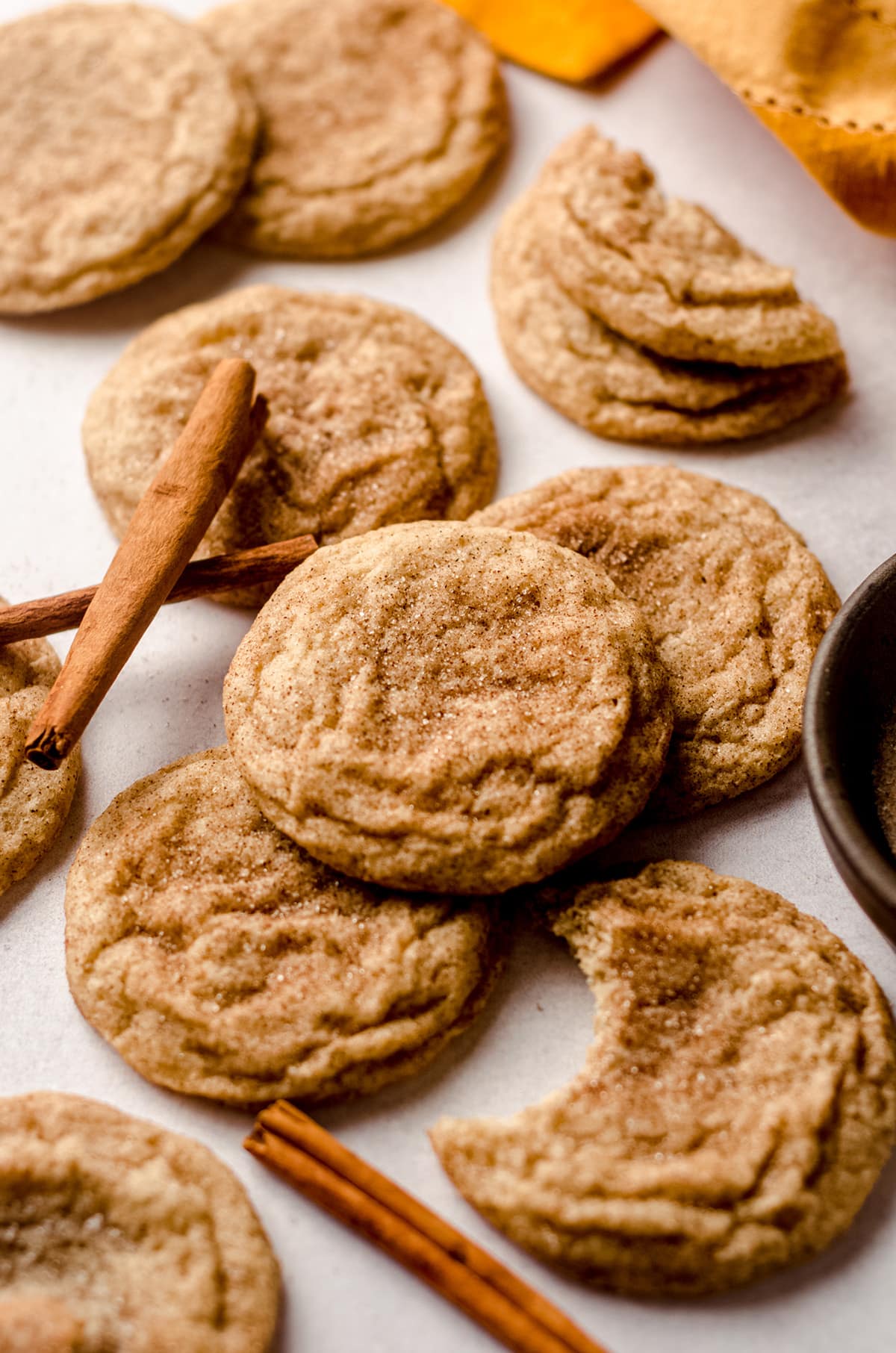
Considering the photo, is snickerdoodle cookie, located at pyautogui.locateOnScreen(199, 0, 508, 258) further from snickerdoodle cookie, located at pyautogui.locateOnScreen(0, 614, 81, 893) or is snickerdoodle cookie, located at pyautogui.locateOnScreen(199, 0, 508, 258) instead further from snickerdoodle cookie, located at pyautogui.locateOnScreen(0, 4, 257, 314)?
snickerdoodle cookie, located at pyautogui.locateOnScreen(0, 614, 81, 893)

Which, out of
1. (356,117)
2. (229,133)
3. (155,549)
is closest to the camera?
(155,549)

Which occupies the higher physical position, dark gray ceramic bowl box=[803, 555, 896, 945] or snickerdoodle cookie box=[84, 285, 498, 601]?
dark gray ceramic bowl box=[803, 555, 896, 945]

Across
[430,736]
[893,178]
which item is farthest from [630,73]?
[430,736]

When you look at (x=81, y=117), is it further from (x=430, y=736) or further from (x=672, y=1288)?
(x=672, y=1288)

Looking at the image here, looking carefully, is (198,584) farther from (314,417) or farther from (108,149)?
(108,149)

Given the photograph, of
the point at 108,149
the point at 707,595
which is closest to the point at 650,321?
the point at 707,595

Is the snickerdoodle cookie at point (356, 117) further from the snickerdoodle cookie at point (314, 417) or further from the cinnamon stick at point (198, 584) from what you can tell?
the cinnamon stick at point (198, 584)

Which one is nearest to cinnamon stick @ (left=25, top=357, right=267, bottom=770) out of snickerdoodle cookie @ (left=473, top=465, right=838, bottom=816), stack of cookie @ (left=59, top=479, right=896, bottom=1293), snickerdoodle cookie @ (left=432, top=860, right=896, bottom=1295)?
stack of cookie @ (left=59, top=479, right=896, bottom=1293)

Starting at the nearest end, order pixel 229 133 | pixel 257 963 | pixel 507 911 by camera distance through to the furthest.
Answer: pixel 257 963
pixel 507 911
pixel 229 133
